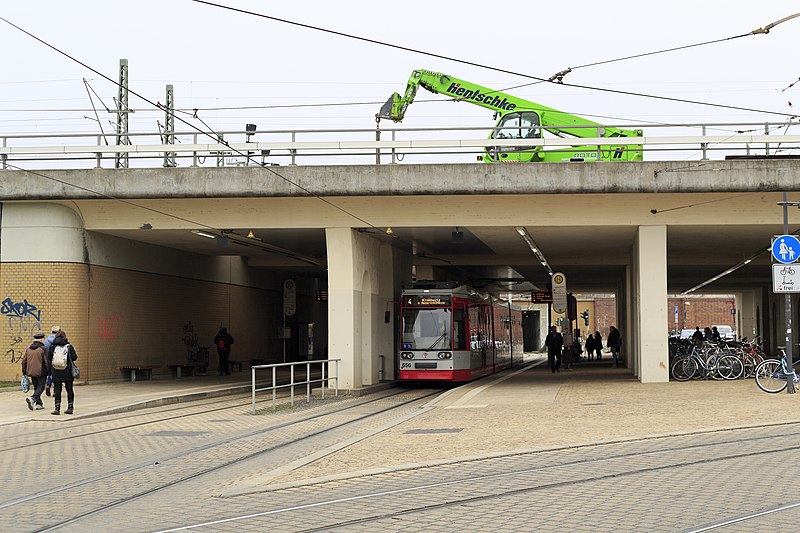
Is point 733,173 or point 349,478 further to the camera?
point 733,173

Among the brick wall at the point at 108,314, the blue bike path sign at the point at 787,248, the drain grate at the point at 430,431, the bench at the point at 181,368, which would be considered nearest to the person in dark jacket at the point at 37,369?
the brick wall at the point at 108,314

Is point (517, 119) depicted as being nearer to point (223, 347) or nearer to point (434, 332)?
point (434, 332)

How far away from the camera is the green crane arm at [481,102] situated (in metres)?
29.0

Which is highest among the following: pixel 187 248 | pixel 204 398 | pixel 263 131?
pixel 263 131

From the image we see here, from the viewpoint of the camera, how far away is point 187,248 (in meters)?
32.2

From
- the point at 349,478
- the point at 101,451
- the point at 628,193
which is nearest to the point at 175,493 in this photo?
the point at 349,478

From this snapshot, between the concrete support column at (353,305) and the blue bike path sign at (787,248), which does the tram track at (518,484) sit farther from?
the concrete support column at (353,305)

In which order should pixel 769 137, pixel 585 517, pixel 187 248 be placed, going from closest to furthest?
1. pixel 585 517
2. pixel 769 137
3. pixel 187 248

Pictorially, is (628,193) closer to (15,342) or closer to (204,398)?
(204,398)

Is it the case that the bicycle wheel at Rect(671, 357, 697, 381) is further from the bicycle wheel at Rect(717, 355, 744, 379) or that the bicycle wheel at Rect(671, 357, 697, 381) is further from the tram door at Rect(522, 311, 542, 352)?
the tram door at Rect(522, 311, 542, 352)

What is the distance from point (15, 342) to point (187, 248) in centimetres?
747

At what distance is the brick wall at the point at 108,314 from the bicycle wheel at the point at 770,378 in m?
16.4

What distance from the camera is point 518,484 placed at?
396 inches

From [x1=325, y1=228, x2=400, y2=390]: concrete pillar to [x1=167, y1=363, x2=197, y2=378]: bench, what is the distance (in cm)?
743
